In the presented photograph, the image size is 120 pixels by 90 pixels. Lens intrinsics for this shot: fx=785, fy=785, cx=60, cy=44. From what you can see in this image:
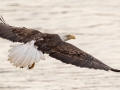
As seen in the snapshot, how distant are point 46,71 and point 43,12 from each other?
4.62 meters

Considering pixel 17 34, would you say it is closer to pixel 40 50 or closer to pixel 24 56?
pixel 40 50

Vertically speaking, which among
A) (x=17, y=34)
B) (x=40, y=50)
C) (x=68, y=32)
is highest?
(x=68, y=32)

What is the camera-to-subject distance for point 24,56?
34.1 ft

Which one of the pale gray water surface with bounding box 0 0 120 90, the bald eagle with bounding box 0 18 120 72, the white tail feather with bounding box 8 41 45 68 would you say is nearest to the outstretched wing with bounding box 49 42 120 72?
the bald eagle with bounding box 0 18 120 72

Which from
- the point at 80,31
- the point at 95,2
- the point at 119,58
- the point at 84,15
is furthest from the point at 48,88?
Answer: the point at 95,2

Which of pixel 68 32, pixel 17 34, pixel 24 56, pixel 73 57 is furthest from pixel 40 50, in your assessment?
pixel 68 32

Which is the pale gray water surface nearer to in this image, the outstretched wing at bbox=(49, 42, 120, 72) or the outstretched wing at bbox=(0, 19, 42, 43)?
the outstretched wing at bbox=(0, 19, 42, 43)

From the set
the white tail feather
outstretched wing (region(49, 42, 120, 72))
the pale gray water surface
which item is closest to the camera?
the white tail feather

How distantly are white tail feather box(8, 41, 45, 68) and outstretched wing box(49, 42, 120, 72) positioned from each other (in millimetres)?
362

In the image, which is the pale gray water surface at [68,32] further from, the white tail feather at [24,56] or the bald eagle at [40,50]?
the white tail feather at [24,56]

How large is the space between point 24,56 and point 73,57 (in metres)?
0.75

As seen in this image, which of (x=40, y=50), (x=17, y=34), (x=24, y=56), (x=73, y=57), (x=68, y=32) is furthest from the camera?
(x=68, y=32)

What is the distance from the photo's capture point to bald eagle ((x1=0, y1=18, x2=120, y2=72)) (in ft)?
34.0

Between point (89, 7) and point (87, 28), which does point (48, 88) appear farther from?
point (89, 7)
